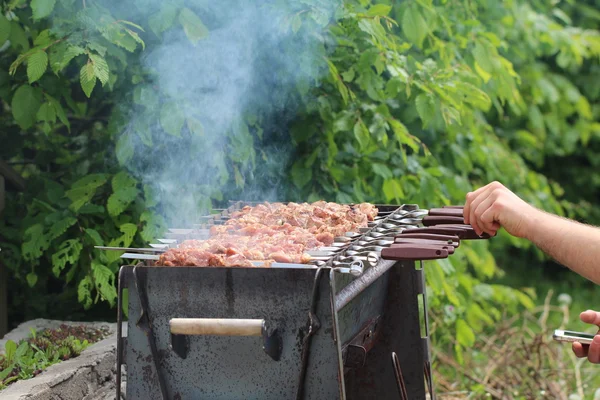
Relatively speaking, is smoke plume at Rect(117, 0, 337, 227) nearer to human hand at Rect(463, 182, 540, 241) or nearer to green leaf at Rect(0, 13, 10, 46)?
green leaf at Rect(0, 13, 10, 46)

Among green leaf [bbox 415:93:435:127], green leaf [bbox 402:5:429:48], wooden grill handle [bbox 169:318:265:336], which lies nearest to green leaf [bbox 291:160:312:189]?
green leaf [bbox 415:93:435:127]

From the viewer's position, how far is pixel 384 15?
437 cm

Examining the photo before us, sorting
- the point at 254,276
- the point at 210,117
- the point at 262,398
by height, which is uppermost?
the point at 210,117

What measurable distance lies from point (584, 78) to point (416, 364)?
6.85m

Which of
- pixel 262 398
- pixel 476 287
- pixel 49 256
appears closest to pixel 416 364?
pixel 262 398

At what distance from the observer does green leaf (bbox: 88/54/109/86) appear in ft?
11.4

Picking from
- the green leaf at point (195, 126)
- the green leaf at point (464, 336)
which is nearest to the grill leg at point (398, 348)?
the green leaf at point (195, 126)

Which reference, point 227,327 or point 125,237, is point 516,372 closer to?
point 125,237

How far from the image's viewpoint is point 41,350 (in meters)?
3.67

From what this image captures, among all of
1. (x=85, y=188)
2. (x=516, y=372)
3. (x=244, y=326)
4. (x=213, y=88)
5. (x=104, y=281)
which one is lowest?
Result: (x=516, y=372)

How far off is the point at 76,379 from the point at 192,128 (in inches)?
55.9

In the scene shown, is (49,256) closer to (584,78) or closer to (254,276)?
(254,276)

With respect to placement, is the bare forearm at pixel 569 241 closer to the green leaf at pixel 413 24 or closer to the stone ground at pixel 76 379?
the stone ground at pixel 76 379

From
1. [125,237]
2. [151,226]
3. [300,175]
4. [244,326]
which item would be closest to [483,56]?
[300,175]
